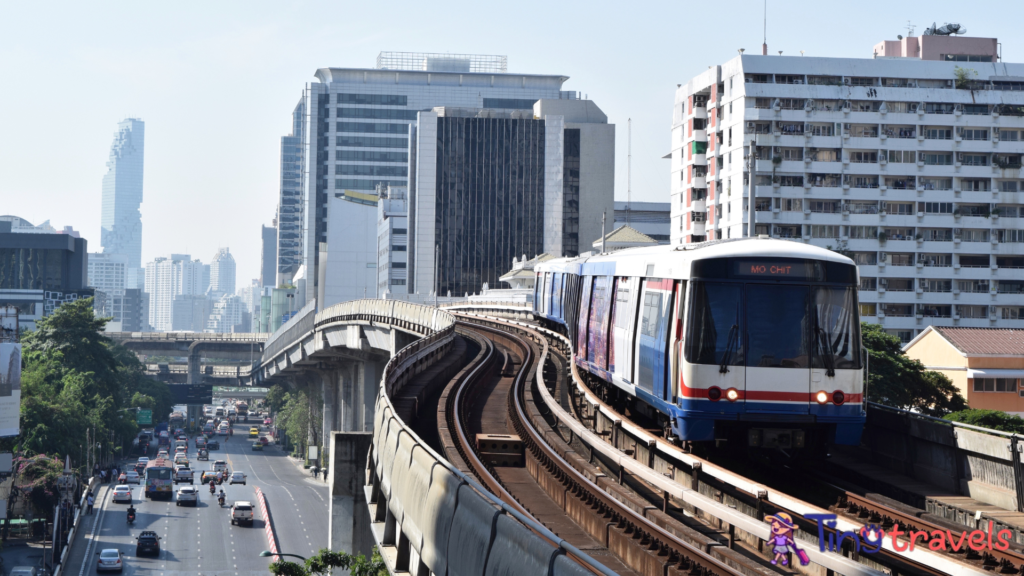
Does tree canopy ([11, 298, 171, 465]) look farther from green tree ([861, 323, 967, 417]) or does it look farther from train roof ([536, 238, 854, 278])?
train roof ([536, 238, 854, 278])

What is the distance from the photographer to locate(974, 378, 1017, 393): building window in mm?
53531

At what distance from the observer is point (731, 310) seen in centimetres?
1593

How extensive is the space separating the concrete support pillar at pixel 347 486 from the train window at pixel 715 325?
36.7 feet

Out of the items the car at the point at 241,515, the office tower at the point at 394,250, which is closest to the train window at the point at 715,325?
the car at the point at 241,515

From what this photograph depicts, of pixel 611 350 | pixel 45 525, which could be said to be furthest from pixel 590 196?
pixel 611 350

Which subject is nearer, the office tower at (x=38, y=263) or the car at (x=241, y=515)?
the car at (x=241, y=515)

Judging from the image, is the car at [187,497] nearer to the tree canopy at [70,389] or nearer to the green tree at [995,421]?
the tree canopy at [70,389]

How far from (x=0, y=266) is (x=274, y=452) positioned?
4440cm

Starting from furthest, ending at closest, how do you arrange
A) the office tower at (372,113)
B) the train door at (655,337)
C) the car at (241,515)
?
the office tower at (372,113), the car at (241,515), the train door at (655,337)

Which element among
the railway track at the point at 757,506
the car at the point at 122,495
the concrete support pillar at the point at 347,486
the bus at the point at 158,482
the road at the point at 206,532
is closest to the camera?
the railway track at the point at 757,506

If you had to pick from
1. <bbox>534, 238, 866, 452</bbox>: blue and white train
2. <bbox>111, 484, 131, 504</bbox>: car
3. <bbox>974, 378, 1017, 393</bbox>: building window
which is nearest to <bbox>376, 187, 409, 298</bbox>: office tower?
<bbox>111, 484, 131, 504</bbox>: car

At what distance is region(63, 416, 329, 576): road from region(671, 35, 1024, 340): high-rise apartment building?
39353mm

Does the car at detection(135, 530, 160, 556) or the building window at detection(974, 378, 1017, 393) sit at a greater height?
the building window at detection(974, 378, 1017, 393)

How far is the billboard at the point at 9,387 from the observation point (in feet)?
184
